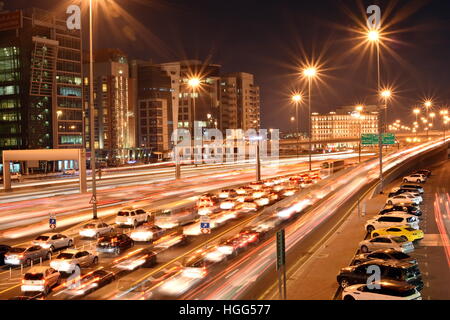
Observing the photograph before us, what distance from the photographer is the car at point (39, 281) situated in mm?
16328

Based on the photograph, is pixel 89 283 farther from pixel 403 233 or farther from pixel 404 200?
pixel 404 200

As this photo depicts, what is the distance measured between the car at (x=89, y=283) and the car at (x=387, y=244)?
1107cm

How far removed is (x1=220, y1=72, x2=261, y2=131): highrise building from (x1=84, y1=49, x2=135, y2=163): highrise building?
5971cm

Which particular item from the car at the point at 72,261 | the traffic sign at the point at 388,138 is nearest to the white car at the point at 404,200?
the traffic sign at the point at 388,138

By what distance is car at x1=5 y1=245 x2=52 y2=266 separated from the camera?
68.0 feet

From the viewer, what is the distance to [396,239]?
20.8m

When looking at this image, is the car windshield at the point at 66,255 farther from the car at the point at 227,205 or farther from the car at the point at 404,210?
the car at the point at 404,210

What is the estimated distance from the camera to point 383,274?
15875mm

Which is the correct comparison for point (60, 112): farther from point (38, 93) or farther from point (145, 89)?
point (145, 89)

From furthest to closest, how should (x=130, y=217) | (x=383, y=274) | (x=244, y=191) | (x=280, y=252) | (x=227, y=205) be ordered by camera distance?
(x=244, y=191)
(x=227, y=205)
(x=130, y=217)
(x=383, y=274)
(x=280, y=252)

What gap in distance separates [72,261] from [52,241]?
13.8 feet

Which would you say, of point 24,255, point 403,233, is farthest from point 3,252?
point 403,233

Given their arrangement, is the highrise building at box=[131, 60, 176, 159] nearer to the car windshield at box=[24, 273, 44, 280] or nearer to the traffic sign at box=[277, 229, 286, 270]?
the car windshield at box=[24, 273, 44, 280]
